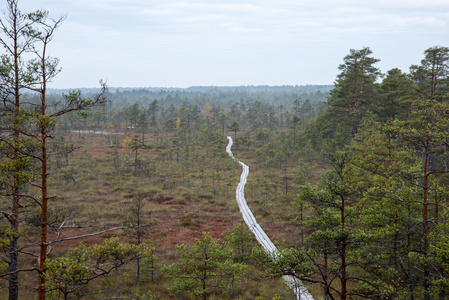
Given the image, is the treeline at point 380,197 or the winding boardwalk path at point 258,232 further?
the winding boardwalk path at point 258,232

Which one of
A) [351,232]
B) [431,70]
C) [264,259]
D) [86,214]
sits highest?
[431,70]

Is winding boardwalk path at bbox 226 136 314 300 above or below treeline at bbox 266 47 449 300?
below

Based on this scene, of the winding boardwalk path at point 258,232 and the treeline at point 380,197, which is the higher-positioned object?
the treeline at point 380,197

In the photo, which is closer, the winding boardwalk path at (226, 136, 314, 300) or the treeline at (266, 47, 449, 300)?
the treeline at (266, 47, 449, 300)

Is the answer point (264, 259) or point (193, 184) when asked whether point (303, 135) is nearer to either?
point (193, 184)

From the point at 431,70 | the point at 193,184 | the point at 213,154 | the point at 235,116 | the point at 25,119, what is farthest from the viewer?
the point at 235,116

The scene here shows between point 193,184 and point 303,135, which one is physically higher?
point 303,135

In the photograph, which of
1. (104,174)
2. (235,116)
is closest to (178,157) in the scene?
(104,174)

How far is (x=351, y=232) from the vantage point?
26.1ft

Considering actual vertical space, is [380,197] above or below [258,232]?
above

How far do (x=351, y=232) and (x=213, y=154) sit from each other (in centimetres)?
4787

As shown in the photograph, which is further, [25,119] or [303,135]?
[303,135]

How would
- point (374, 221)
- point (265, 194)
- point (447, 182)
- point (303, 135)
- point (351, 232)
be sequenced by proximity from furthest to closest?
point (303, 135)
point (265, 194)
point (447, 182)
point (374, 221)
point (351, 232)

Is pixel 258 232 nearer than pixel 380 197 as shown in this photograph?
No
